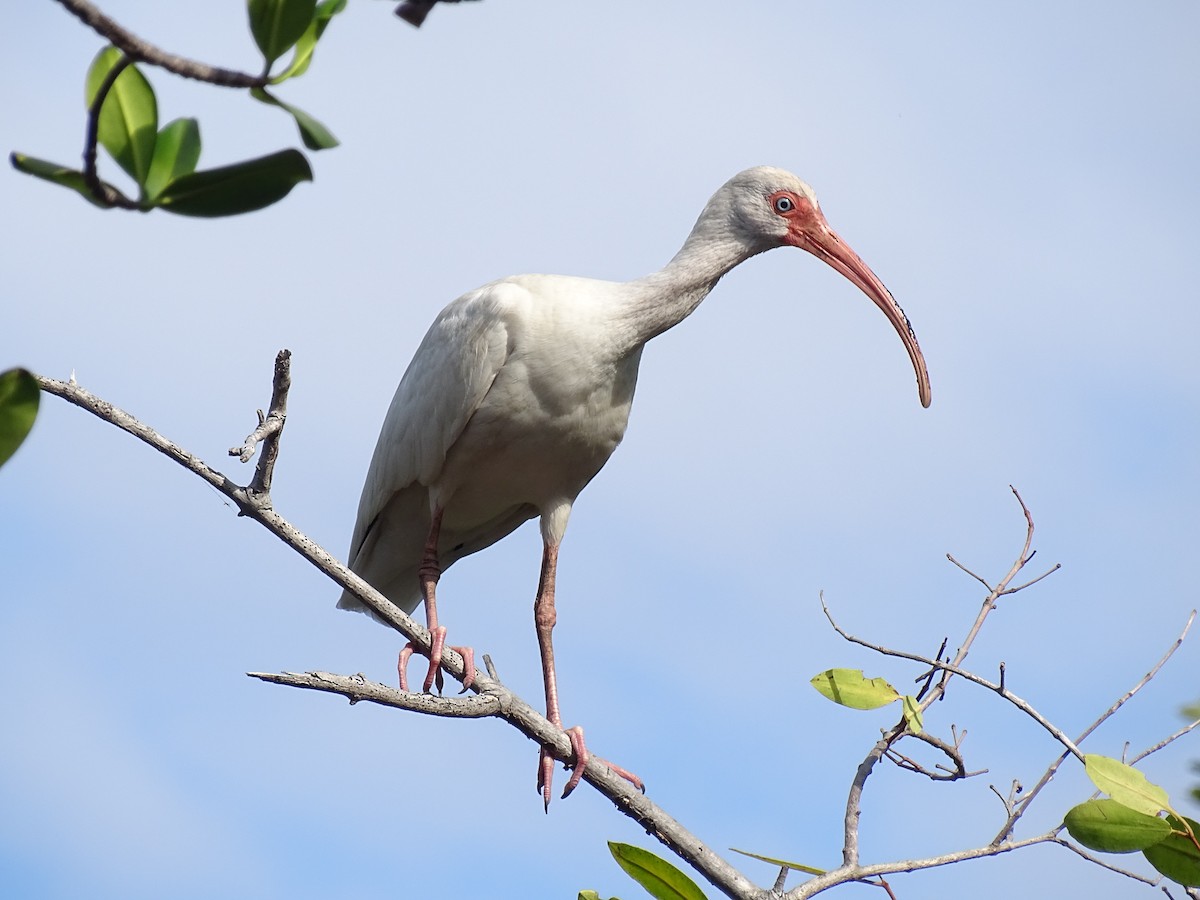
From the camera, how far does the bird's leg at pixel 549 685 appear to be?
5.03 m

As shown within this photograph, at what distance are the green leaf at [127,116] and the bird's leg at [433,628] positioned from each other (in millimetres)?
3171

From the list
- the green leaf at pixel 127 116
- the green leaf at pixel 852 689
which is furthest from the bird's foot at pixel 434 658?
the green leaf at pixel 127 116

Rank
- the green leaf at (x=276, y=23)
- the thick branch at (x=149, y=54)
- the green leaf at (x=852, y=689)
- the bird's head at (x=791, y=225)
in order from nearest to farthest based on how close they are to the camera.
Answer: the thick branch at (x=149, y=54), the green leaf at (x=276, y=23), the green leaf at (x=852, y=689), the bird's head at (x=791, y=225)

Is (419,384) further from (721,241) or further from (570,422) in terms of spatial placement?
(721,241)

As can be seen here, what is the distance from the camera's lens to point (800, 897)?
3.98 m

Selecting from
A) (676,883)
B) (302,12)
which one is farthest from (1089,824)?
(302,12)

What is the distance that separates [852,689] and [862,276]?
2607 mm

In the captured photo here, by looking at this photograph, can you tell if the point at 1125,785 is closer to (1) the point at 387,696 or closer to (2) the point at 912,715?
(2) the point at 912,715

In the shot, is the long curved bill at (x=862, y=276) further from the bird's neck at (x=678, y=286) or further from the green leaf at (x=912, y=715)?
the green leaf at (x=912, y=715)

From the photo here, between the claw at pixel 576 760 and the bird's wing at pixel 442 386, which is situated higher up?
the bird's wing at pixel 442 386

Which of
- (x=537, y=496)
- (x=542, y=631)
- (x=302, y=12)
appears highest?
(x=537, y=496)

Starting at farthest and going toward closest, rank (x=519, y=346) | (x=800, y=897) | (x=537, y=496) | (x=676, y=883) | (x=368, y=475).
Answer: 1. (x=368, y=475)
2. (x=537, y=496)
3. (x=519, y=346)
4. (x=800, y=897)
5. (x=676, y=883)

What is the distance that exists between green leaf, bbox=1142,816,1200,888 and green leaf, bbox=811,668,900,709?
3.01 feet

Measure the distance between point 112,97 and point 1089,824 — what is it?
2.76m
